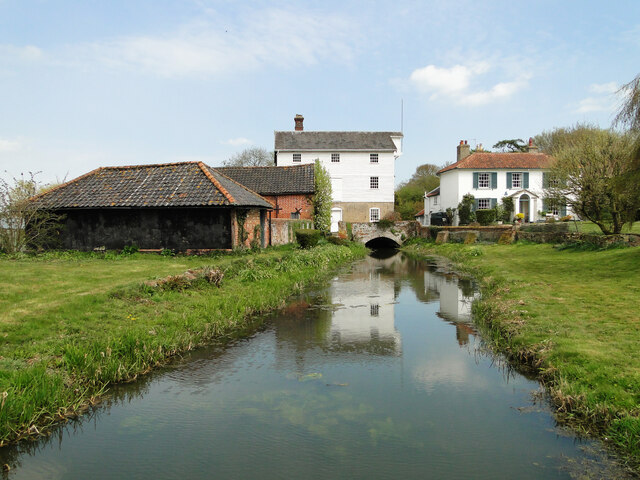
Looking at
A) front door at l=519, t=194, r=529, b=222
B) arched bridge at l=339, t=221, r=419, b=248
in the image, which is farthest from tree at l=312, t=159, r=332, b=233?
front door at l=519, t=194, r=529, b=222

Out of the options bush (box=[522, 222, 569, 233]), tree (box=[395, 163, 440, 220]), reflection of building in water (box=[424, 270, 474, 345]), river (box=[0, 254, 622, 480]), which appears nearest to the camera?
river (box=[0, 254, 622, 480])

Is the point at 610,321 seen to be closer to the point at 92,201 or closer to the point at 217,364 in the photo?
the point at 217,364

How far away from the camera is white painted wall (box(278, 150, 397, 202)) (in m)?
47.6

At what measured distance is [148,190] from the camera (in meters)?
22.4

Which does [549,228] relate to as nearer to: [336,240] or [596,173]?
[596,173]

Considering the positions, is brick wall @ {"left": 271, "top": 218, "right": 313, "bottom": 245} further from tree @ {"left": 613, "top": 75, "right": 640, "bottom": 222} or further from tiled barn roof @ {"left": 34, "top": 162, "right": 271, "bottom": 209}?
tree @ {"left": 613, "top": 75, "right": 640, "bottom": 222}

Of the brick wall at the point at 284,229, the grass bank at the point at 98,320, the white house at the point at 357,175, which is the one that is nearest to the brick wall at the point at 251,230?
the brick wall at the point at 284,229

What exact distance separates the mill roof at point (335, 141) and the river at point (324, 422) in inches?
1523

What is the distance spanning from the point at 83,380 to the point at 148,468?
8.17 ft

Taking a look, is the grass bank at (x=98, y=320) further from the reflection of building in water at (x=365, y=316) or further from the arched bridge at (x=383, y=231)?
the arched bridge at (x=383, y=231)

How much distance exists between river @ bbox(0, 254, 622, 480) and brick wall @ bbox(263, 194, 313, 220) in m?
24.1

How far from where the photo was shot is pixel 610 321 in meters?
9.52

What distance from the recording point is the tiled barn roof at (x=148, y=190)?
21.1 meters

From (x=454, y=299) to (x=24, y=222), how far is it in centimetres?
1871
